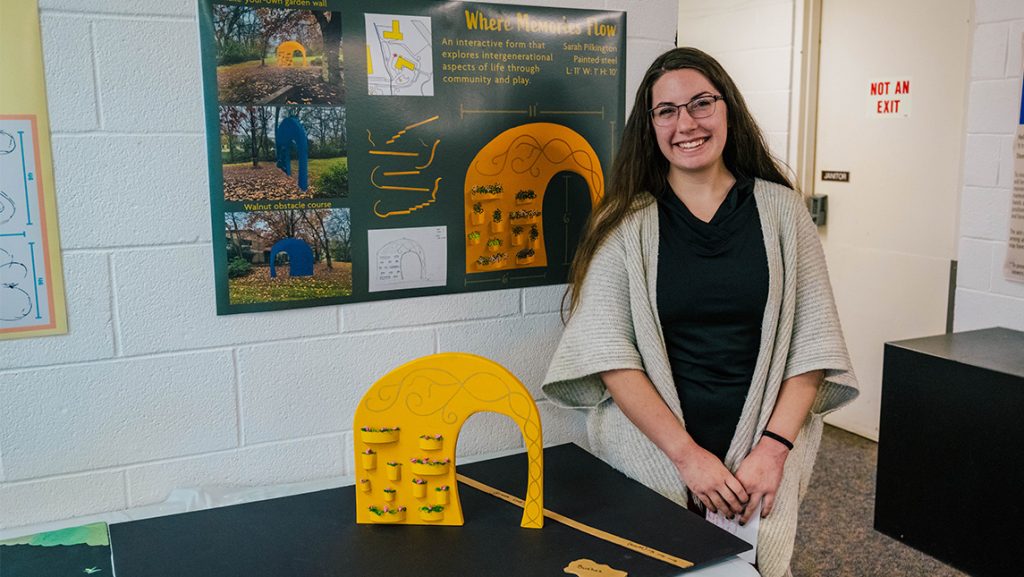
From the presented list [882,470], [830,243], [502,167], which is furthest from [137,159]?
[830,243]

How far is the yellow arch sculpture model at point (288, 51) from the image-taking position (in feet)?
4.90

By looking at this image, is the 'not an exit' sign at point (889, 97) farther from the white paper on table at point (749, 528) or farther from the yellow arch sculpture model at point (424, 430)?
the yellow arch sculpture model at point (424, 430)

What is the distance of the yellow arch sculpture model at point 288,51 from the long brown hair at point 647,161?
65 cm

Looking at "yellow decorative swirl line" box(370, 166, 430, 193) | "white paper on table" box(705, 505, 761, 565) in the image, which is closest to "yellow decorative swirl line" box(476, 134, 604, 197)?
"yellow decorative swirl line" box(370, 166, 430, 193)

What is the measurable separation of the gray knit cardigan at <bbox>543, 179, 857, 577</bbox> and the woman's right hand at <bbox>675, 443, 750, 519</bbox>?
0.13 feet

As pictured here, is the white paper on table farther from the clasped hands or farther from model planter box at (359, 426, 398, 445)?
model planter box at (359, 426, 398, 445)

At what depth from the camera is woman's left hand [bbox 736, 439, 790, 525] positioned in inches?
56.6

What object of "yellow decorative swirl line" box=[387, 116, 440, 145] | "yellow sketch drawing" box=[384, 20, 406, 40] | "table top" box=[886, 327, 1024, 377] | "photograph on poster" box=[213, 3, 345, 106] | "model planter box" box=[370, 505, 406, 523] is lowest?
"model planter box" box=[370, 505, 406, 523]

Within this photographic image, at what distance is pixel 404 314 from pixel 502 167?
0.38 meters

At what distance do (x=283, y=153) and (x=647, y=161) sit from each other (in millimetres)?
707

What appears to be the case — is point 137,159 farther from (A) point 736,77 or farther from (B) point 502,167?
(A) point 736,77

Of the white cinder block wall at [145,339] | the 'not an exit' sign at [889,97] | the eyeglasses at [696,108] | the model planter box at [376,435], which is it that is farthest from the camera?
the 'not an exit' sign at [889,97]

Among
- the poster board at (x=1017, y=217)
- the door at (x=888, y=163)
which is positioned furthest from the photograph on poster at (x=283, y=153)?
the door at (x=888, y=163)

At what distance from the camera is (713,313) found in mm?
1492
